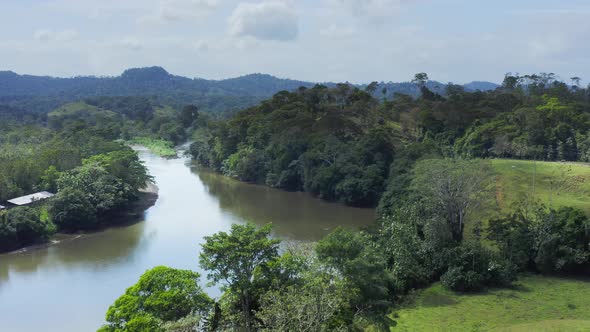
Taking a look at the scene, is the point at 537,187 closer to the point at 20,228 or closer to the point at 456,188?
the point at 456,188

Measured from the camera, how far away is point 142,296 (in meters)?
16.1

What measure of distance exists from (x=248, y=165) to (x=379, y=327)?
119 feet

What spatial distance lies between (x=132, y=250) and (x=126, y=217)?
24.6ft

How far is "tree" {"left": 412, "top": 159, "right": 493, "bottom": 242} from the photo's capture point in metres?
24.8

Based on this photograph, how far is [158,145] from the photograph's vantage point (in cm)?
7888

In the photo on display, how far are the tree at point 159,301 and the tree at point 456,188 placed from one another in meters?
13.7

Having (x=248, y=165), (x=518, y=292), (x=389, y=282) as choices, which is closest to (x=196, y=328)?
(x=389, y=282)

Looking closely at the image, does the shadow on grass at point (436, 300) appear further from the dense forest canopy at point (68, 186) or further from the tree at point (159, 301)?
the dense forest canopy at point (68, 186)

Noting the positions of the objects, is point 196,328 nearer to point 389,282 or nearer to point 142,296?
point 142,296

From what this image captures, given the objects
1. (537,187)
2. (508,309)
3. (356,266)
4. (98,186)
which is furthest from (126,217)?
(537,187)

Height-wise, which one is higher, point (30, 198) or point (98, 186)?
point (98, 186)

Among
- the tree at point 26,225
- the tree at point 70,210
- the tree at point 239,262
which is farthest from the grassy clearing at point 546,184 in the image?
the tree at point 26,225

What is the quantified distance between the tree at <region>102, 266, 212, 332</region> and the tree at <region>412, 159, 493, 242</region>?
13.7 metres

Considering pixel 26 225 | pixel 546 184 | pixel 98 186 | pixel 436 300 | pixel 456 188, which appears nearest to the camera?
pixel 436 300
